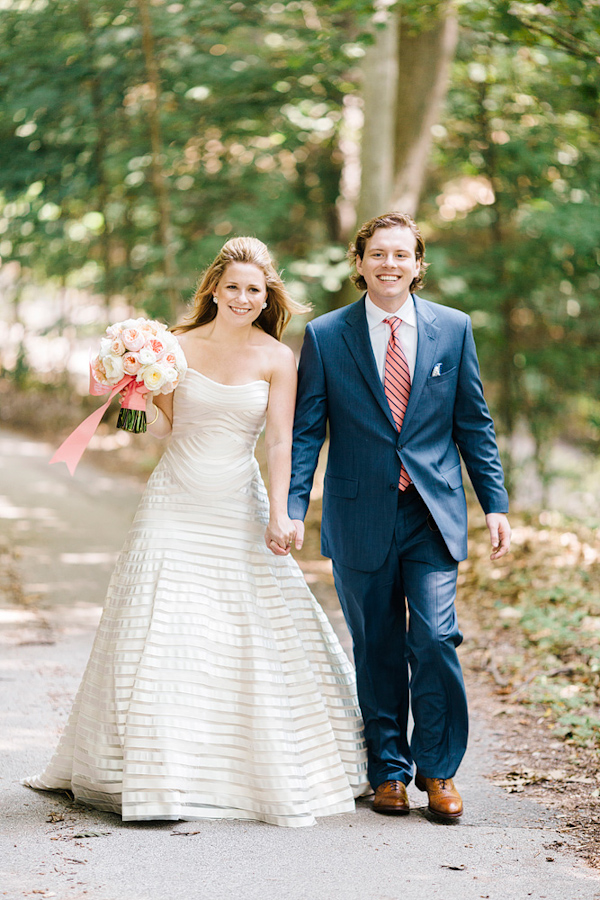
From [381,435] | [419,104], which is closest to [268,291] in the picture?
[381,435]

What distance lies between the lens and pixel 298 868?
116 inches

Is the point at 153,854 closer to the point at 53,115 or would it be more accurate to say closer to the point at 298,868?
the point at 298,868

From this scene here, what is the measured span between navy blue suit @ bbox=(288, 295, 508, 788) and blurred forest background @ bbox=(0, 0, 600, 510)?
523cm

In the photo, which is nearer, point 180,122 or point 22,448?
point 180,122

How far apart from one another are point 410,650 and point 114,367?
5.18ft

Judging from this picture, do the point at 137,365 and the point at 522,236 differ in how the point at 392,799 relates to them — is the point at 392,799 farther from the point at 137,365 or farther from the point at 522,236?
the point at 522,236

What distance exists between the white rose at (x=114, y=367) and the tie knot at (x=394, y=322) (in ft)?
3.41

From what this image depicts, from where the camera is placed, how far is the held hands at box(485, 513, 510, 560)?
3621mm

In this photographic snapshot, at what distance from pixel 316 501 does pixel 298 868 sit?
23.7 feet

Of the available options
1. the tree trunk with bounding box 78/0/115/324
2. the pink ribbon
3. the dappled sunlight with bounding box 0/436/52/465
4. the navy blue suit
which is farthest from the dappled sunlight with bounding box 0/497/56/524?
the navy blue suit

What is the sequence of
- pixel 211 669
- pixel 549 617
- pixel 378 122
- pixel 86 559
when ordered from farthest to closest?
pixel 378 122
pixel 86 559
pixel 549 617
pixel 211 669

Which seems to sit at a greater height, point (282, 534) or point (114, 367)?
point (114, 367)

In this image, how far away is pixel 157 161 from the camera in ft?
33.3

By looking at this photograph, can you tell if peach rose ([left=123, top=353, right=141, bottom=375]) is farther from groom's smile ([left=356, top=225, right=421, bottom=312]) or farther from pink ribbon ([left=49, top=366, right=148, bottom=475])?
groom's smile ([left=356, top=225, right=421, bottom=312])
